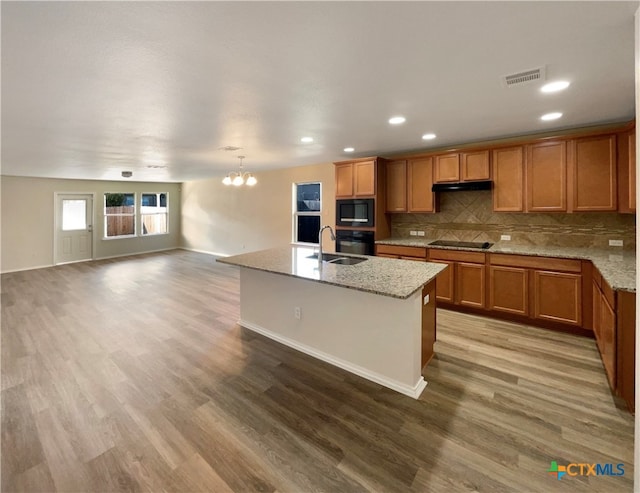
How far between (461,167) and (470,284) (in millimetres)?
1601

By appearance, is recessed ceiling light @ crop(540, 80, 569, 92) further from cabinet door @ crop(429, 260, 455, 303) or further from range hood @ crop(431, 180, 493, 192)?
cabinet door @ crop(429, 260, 455, 303)

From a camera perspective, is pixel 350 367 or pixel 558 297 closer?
pixel 350 367

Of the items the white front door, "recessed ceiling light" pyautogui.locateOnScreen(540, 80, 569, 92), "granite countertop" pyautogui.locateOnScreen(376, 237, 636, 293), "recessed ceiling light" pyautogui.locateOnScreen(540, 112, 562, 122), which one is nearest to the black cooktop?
"granite countertop" pyautogui.locateOnScreen(376, 237, 636, 293)

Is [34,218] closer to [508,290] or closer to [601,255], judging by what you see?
[508,290]

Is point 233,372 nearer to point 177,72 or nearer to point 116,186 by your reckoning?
point 177,72

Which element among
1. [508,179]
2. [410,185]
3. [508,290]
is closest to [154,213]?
[410,185]

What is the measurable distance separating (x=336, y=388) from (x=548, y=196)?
11.0 ft

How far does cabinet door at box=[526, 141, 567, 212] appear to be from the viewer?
11.3ft

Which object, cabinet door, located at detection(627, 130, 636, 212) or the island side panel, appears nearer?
the island side panel

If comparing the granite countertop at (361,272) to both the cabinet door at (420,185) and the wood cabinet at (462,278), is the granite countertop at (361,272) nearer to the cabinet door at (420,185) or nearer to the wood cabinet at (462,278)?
the wood cabinet at (462,278)

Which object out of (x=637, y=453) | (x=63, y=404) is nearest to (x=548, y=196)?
(x=637, y=453)

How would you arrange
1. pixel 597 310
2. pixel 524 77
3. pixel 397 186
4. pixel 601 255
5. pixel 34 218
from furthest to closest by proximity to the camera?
pixel 34 218 < pixel 397 186 < pixel 601 255 < pixel 597 310 < pixel 524 77

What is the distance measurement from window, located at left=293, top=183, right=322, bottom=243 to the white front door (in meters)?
6.04

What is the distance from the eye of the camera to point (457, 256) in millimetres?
3928
